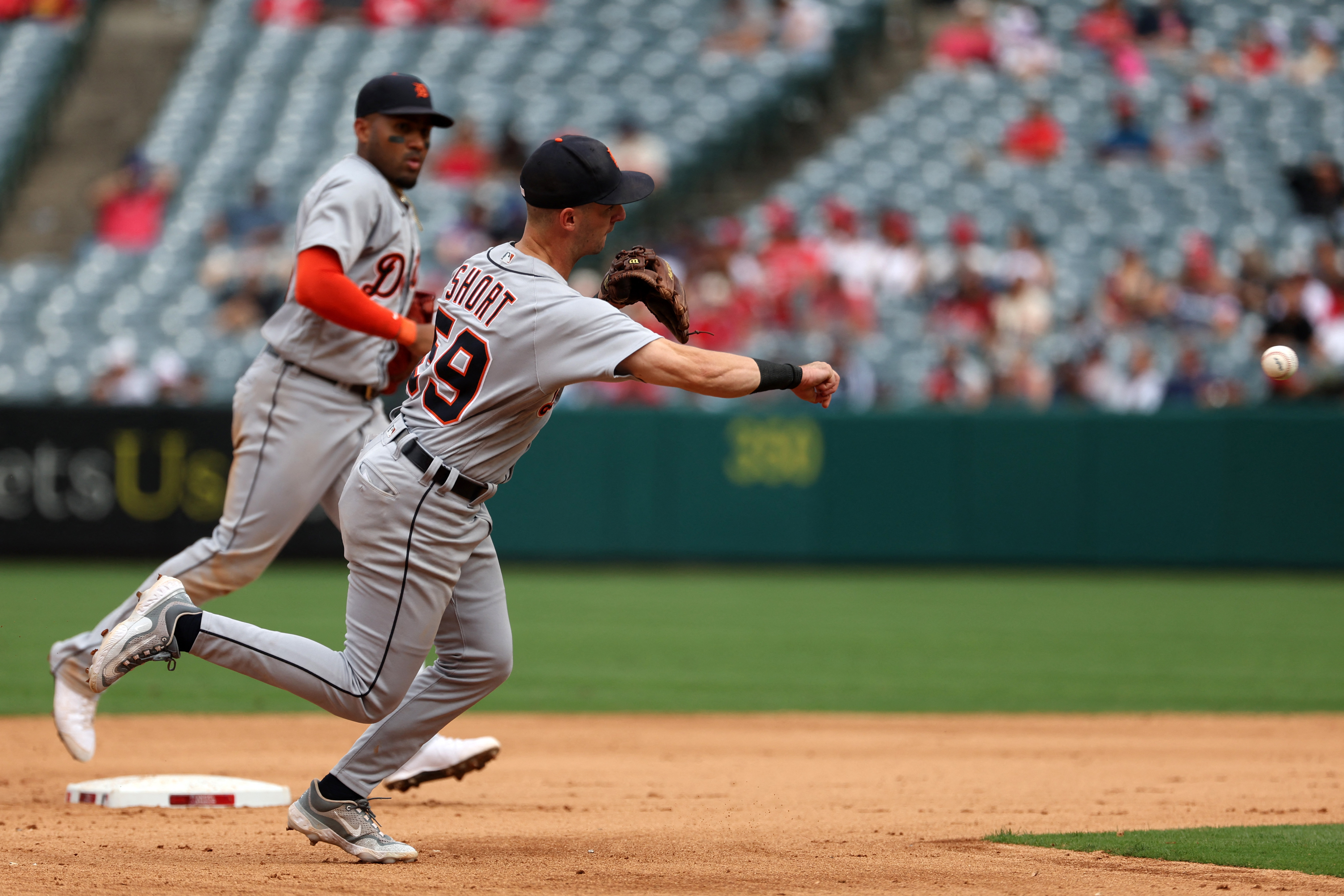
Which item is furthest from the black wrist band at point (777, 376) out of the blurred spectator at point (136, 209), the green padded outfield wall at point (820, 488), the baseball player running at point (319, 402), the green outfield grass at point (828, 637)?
the blurred spectator at point (136, 209)

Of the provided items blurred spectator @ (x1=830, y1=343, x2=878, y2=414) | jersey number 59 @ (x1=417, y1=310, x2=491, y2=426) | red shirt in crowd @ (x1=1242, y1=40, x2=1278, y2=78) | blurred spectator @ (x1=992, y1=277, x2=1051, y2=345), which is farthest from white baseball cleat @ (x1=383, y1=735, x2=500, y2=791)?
red shirt in crowd @ (x1=1242, y1=40, x2=1278, y2=78)

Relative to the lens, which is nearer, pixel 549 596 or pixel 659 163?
pixel 549 596

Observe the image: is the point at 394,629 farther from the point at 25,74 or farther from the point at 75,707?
the point at 25,74

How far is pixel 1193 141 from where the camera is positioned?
16.2 m

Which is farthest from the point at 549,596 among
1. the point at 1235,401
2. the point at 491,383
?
the point at 491,383

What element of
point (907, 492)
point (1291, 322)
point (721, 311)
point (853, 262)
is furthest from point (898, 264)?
point (1291, 322)

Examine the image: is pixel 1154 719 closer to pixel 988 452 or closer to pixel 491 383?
pixel 491 383

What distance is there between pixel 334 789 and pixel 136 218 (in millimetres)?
14158

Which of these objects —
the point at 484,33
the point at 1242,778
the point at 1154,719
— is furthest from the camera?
the point at 484,33

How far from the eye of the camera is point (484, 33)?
747 inches

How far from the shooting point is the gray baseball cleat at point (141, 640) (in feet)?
13.0

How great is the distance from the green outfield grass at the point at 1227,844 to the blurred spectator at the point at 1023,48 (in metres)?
13.9

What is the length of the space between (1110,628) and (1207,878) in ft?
21.2

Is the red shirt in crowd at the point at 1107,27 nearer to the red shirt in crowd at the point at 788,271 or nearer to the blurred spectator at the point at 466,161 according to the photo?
the red shirt in crowd at the point at 788,271
